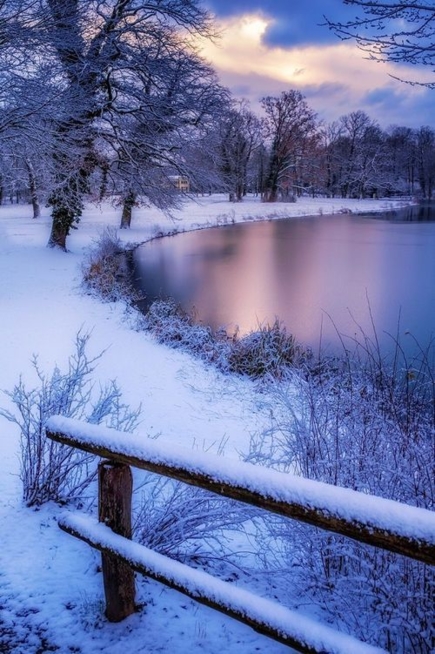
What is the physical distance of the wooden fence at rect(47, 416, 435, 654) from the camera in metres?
1.39

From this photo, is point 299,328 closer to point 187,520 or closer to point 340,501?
point 187,520

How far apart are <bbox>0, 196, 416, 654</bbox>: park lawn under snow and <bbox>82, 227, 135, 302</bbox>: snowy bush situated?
18.9 inches

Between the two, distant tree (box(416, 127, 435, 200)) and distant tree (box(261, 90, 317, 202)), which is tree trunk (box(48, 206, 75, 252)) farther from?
distant tree (box(416, 127, 435, 200))

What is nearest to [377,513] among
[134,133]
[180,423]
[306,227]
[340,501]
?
[340,501]

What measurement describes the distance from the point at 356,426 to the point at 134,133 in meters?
16.2

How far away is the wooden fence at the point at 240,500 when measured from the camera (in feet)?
4.56

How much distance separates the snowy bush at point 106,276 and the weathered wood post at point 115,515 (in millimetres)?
10512

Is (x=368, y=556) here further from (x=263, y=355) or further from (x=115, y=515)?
(x=263, y=355)

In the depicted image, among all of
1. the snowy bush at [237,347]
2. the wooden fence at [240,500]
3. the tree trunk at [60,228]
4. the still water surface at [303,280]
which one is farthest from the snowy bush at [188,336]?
the tree trunk at [60,228]

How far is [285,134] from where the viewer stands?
193 feet

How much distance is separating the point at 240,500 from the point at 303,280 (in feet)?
52.7

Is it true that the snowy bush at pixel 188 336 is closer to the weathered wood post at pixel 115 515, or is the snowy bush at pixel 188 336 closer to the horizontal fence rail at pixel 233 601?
the weathered wood post at pixel 115 515

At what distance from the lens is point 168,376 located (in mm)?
7918

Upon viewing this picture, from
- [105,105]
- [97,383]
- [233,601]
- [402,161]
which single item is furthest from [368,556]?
[402,161]
